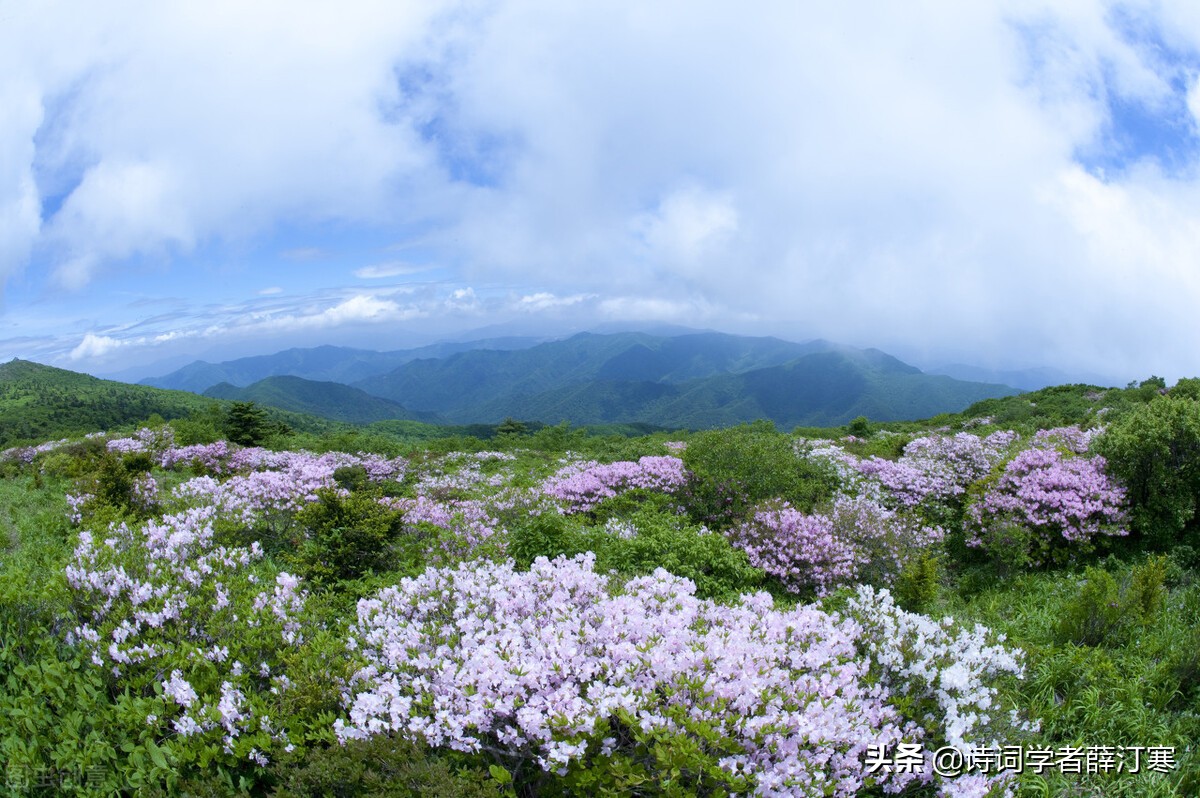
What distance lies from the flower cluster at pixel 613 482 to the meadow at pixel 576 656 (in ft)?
8.87

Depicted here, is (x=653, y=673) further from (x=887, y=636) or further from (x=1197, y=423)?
(x=1197, y=423)

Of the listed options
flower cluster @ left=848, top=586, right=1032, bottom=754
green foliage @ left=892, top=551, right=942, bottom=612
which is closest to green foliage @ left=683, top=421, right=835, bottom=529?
green foliage @ left=892, top=551, right=942, bottom=612

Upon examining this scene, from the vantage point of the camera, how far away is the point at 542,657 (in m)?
4.31

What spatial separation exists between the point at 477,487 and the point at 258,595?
10.8m

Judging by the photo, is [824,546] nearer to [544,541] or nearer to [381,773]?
[544,541]

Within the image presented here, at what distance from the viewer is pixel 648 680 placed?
4113 millimetres

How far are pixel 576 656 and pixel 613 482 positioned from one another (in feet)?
32.0

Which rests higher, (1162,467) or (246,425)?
(246,425)

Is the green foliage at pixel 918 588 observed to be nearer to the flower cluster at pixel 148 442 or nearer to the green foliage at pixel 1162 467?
→ the green foliage at pixel 1162 467

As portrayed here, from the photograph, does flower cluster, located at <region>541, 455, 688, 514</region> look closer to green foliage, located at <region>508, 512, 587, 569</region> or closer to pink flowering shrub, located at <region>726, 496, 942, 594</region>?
pink flowering shrub, located at <region>726, 496, 942, 594</region>

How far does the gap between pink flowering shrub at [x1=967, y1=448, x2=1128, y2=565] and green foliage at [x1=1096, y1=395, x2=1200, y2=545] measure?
403 mm

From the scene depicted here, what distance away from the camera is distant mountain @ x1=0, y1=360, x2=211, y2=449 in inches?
2052

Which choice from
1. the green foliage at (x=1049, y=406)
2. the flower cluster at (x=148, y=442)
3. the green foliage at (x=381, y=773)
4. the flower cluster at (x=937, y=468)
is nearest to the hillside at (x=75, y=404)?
the flower cluster at (x=148, y=442)

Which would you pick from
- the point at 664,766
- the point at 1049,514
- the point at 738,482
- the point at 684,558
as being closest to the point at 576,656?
the point at 664,766
